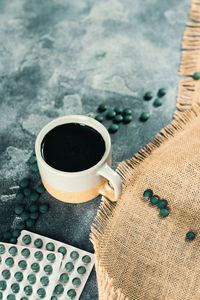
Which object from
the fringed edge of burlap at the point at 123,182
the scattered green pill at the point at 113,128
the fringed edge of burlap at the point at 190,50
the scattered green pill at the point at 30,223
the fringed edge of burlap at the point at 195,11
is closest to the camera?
the fringed edge of burlap at the point at 123,182

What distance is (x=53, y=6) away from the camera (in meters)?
1.20

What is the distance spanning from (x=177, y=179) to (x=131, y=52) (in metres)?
0.48

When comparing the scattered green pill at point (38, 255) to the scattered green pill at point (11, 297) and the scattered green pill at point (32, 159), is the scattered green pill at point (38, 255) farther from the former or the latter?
the scattered green pill at point (32, 159)

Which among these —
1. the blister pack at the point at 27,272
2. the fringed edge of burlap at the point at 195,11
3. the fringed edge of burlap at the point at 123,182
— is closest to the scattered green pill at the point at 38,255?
the blister pack at the point at 27,272

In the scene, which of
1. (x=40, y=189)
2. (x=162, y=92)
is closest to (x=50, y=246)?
(x=40, y=189)

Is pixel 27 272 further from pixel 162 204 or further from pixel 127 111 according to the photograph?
pixel 127 111

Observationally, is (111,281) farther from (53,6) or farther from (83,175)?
(53,6)

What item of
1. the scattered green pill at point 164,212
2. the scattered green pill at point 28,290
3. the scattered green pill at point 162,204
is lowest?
the scattered green pill at point 28,290

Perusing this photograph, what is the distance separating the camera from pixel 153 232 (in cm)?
72

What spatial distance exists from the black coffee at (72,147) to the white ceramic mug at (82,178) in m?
0.01

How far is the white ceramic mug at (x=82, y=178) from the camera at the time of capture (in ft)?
2.28

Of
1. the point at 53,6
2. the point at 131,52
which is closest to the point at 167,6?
the point at 131,52

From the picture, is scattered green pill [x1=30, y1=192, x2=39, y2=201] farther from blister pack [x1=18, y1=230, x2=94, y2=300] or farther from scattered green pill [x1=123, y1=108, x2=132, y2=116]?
scattered green pill [x1=123, y1=108, x2=132, y2=116]

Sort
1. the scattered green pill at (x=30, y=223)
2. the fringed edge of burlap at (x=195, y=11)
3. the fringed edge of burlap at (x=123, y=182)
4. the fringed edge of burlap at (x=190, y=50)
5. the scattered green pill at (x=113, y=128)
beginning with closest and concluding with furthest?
1. the fringed edge of burlap at (x=123, y=182)
2. the scattered green pill at (x=30, y=223)
3. the scattered green pill at (x=113, y=128)
4. the fringed edge of burlap at (x=190, y=50)
5. the fringed edge of burlap at (x=195, y=11)
